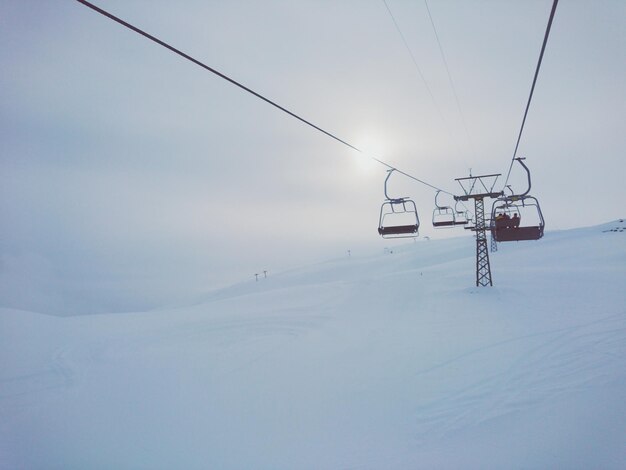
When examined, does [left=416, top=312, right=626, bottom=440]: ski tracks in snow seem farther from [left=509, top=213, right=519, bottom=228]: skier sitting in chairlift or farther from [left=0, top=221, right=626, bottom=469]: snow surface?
[left=509, top=213, right=519, bottom=228]: skier sitting in chairlift

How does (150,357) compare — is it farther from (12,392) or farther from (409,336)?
(409,336)

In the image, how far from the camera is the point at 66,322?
91.1 feet

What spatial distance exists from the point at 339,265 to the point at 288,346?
51428mm

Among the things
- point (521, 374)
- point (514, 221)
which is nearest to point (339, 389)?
point (521, 374)

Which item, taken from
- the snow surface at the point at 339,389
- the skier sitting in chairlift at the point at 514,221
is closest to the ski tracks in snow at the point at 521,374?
the snow surface at the point at 339,389

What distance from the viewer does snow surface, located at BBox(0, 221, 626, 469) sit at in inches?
326

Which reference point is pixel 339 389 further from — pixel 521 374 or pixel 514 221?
pixel 514 221

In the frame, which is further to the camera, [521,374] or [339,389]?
[339,389]

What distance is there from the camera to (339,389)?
38.1 feet

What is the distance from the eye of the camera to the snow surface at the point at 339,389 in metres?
8.27

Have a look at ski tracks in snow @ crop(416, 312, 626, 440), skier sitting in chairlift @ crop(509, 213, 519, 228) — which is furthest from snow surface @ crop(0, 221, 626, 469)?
skier sitting in chairlift @ crop(509, 213, 519, 228)

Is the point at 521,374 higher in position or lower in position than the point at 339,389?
higher

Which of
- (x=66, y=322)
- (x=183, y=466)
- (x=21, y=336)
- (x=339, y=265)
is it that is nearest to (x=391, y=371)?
(x=183, y=466)

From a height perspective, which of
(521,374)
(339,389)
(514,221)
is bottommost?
(339,389)
